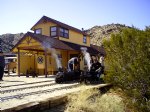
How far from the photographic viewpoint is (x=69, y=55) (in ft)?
106

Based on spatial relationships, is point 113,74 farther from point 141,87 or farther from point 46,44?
point 46,44

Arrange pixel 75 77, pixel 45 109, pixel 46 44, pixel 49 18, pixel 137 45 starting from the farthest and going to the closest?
pixel 49 18, pixel 46 44, pixel 75 77, pixel 45 109, pixel 137 45

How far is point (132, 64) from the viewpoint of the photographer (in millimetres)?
A: 8352

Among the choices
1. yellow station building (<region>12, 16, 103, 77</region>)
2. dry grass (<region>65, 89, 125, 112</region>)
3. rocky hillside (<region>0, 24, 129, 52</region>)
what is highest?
rocky hillside (<region>0, 24, 129, 52</region>)

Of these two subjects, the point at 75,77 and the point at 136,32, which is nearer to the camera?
the point at 136,32

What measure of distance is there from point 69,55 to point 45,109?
2345 centimetres

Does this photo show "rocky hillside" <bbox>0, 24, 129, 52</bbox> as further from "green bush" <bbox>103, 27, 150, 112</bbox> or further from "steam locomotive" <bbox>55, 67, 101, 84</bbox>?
"green bush" <bbox>103, 27, 150, 112</bbox>

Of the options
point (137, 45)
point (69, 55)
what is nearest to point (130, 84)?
point (137, 45)

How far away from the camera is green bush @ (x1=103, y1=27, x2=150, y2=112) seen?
808cm

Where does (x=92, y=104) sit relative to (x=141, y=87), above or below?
below

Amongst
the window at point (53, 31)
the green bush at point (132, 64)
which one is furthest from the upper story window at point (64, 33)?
the green bush at point (132, 64)

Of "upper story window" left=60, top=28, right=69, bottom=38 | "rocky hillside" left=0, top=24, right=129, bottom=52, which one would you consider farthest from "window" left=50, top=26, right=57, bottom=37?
"rocky hillside" left=0, top=24, right=129, bottom=52

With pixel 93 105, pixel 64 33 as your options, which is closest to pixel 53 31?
pixel 64 33

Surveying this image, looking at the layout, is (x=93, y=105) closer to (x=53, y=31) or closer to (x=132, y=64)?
(x=132, y=64)
